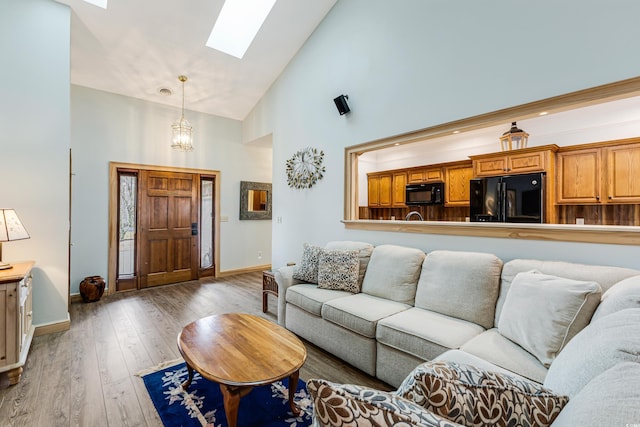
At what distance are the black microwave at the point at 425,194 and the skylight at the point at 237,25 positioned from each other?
12.6 ft

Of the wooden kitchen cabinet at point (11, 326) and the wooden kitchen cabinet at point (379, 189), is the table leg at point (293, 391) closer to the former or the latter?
the wooden kitchen cabinet at point (11, 326)

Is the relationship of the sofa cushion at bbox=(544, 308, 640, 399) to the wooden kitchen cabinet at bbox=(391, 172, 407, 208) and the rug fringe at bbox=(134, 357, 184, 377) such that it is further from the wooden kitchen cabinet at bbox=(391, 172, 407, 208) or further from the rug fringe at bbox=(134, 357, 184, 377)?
the wooden kitchen cabinet at bbox=(391, 172, 407, 208)

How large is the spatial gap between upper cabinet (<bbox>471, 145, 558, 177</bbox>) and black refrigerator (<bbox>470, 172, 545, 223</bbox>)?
0.78 feet

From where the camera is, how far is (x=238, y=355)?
5.88 ft

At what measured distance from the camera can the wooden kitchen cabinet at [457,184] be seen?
17.1 ft

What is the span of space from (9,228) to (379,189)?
5701mm

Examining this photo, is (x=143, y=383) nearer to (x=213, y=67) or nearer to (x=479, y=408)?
(x=479, y=408)

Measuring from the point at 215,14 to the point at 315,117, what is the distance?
1711 millimetres

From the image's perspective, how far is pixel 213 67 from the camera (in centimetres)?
438

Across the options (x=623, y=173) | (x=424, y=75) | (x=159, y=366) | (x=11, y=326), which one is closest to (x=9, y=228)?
(x=11, y=326)

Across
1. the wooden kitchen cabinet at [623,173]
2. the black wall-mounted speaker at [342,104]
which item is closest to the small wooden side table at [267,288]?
the black wall-mounted speaker at [342,104]

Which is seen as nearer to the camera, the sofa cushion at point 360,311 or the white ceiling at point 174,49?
the sofa cushion at point 360,311

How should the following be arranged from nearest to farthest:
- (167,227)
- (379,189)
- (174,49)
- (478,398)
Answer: (478,398) → (174,49) → (167,227) → (379,189)

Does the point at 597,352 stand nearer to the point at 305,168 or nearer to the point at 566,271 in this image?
the point at 566,271
